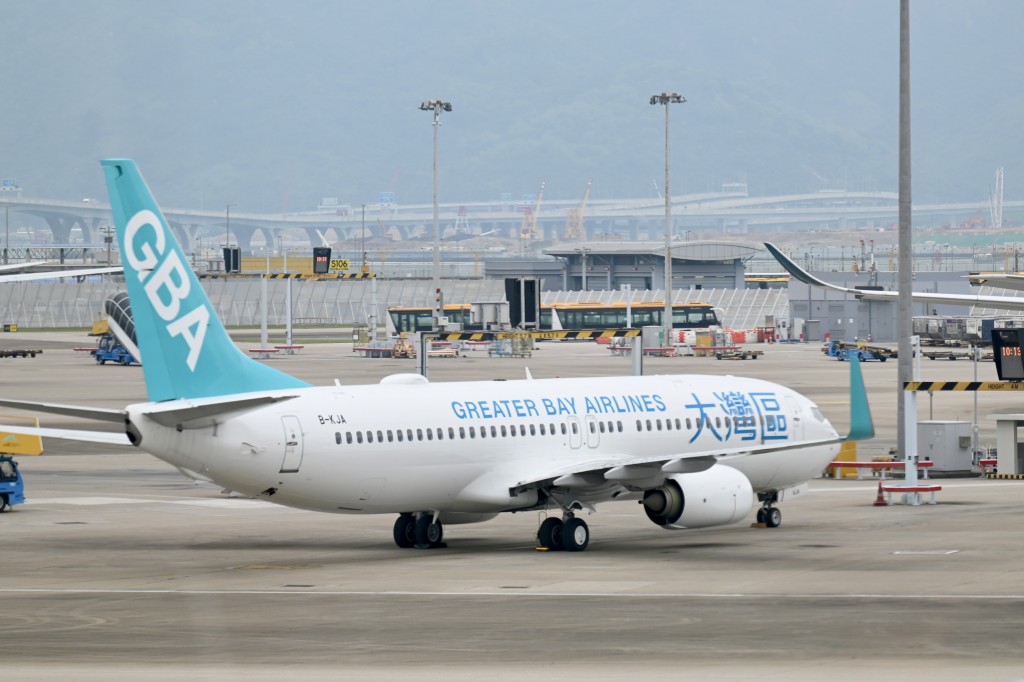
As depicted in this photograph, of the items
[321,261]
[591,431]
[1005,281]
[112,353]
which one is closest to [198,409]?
[591,431]

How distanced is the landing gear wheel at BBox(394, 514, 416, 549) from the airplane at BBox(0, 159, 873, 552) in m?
0.04

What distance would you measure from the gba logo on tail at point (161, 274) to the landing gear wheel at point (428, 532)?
259 inches

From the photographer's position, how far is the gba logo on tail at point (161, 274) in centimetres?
3086

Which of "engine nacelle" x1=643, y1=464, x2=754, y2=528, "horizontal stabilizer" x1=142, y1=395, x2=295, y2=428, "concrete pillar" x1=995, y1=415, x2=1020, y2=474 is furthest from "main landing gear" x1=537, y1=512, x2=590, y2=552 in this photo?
"concrete pillar" x1=995, y1=415, x2=1020, y2=474

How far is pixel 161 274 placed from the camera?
30953 millimetres

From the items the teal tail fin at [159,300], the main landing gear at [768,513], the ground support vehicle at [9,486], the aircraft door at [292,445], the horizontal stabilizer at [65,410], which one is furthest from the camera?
the ground support vehicle at [9,486]

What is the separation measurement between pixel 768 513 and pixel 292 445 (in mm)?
13084

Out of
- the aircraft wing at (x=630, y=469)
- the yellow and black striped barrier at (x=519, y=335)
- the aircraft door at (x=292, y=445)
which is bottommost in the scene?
the aircraft wing at (x=630, y=469)

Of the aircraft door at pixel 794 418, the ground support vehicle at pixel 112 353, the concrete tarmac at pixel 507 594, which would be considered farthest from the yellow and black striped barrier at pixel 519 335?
the ground support vehicle at pixel 112 353

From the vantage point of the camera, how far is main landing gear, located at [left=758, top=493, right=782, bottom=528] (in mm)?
39125

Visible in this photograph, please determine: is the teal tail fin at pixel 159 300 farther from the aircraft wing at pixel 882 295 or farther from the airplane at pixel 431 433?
the aircraft wing at pixel 882 295

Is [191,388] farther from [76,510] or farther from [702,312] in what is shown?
[702,312]

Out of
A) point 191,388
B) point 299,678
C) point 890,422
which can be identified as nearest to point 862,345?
point 890,422

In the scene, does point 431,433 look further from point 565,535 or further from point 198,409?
point 198,409
